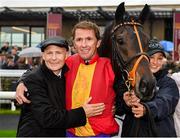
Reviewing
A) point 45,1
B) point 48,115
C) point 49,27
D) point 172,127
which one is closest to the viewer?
point 48,115

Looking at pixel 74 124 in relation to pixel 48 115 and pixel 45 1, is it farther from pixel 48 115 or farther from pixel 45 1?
pixel 45 1

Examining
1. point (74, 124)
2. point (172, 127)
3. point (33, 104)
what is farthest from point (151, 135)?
point (33, 104)

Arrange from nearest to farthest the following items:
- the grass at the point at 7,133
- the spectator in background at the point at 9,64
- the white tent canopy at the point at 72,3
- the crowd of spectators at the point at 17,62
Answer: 1. the white tent canopy at the point at 72,3
2. the grass at the point at 7,133
3. the crowd of spectators at the point at 17,62
4. the spectator in background at the point at 9,64

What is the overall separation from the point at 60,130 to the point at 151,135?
72 cm

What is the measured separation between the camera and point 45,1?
5496mm

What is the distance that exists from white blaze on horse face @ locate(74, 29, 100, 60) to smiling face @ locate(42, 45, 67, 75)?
15cm

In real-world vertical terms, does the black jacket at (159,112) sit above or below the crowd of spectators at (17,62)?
below

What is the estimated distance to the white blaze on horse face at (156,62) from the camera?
3807 millimetres

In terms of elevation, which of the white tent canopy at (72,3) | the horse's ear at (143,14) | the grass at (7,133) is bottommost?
the grass at (7,133)

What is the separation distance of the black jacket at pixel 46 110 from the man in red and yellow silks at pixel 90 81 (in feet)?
0.34

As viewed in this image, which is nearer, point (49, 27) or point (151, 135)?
point (151, 135)

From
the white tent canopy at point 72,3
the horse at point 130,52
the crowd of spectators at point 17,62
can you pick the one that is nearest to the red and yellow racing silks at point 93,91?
the horse at point 130,52

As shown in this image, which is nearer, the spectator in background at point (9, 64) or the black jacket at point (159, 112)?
the black jacket at point (159, 112)

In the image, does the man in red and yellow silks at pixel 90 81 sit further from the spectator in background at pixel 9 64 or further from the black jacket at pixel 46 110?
the spectator in background at pixel 9 64
